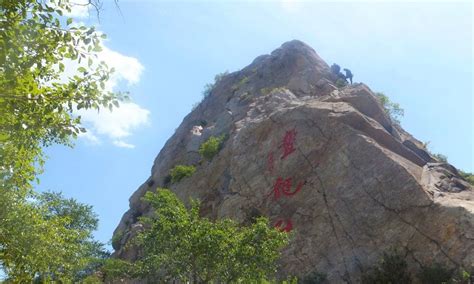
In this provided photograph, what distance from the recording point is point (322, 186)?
27719 mm

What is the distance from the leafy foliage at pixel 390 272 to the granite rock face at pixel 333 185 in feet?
6.60

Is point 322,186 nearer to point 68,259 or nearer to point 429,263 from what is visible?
point 429,263

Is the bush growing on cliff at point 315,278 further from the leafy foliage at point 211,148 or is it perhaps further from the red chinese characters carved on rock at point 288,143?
the leafy foliage at point 211,148

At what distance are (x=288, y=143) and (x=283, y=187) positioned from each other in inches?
132

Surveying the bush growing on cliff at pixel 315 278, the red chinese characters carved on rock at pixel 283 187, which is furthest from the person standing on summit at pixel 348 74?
the bush growing on cliff at pixel 315 278

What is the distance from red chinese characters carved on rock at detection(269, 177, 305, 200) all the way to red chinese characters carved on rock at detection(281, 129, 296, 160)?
6.13 ft

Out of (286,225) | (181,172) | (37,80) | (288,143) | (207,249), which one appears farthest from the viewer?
(181,172)

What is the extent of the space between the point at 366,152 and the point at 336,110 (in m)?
4.84

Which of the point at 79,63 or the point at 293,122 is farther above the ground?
the point at 293,122

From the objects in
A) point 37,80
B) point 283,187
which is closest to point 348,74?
point 283,187

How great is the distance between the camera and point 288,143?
103 ft

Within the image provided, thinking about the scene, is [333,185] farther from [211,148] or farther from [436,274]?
[211,148]

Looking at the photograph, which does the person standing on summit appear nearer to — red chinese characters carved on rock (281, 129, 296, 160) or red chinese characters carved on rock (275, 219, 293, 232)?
red chinese characters carved on rock (281, 129, 296, 160)

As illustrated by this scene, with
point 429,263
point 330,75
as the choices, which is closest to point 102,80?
point 429,263
